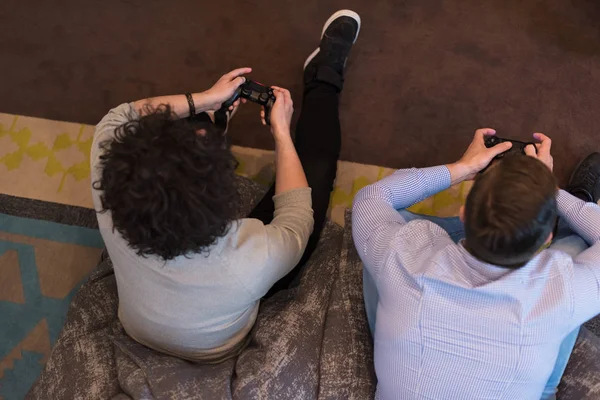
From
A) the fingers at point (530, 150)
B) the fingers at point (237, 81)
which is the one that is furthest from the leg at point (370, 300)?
the fingers at point (237, 81)

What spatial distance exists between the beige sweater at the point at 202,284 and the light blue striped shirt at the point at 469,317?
21 centimetres

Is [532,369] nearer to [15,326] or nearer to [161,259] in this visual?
[161,259]

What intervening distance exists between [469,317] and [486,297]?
0.04m

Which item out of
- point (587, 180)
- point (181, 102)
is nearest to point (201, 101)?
point (181, 102)

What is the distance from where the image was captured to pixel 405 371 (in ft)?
2.80

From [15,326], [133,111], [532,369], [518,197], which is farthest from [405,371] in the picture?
[15,326]

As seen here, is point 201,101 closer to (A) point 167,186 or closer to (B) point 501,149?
(A) point 167,186

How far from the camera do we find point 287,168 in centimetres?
121

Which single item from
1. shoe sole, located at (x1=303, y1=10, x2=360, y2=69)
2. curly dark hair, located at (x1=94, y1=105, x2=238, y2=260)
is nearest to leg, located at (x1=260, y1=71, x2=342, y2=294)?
shoe sole, located at (x1=303, y1=10, x2=360, y2=69)

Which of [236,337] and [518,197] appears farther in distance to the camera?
[236,337]

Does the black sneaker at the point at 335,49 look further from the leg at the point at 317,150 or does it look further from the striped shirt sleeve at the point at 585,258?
the striped shirt sleeve at the point at 585,258

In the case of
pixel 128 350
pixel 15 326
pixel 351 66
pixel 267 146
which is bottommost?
pixel 15 326

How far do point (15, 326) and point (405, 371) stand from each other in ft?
3.85

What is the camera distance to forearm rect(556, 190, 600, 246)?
102 centimetres
